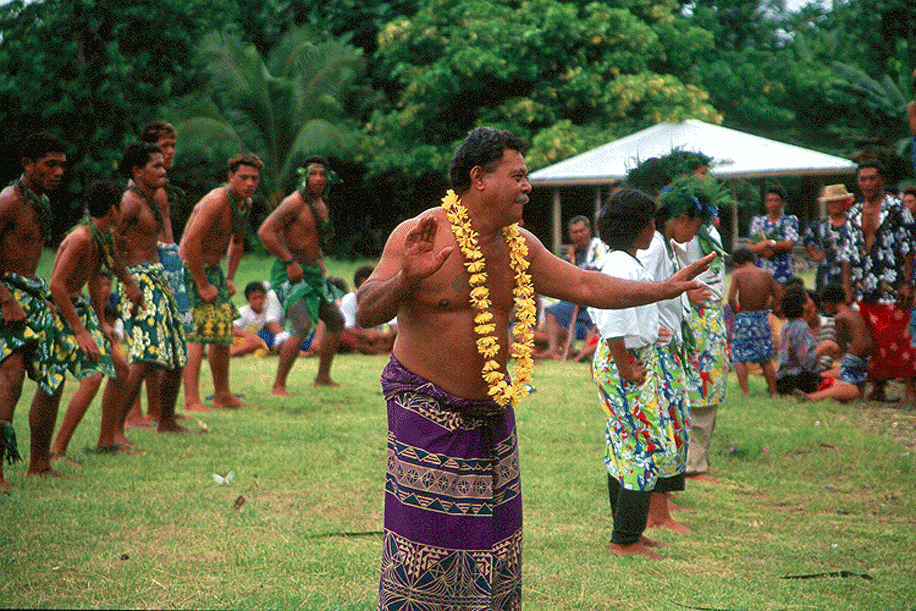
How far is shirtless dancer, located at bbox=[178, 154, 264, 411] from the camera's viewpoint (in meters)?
8.55

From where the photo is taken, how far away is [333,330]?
10117 mm

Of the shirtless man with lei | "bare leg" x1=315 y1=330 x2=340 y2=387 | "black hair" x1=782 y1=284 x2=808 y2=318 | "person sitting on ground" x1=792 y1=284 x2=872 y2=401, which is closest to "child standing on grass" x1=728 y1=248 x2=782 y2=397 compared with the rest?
"black hair" x1=782 y1=284 x2=808 y2=318

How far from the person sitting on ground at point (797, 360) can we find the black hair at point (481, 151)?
6916mm

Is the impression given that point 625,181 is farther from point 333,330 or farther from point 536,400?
point 333,330

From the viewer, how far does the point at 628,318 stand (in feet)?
15.8

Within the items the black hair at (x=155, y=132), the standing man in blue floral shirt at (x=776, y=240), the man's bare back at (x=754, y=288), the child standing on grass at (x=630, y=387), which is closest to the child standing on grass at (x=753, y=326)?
the man's bare back at (x=754, y=288)

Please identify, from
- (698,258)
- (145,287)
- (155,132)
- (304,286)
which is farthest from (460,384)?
(304,286)

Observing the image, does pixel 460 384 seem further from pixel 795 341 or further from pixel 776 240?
pixel 776 240

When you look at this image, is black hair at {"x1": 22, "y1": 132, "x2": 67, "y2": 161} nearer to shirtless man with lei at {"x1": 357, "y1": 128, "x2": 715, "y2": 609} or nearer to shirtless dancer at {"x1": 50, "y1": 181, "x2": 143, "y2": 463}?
shirtless dancer at {"x1": 50, "y1": 181, "x2": 143, "y2": 463}

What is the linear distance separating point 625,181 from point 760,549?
2.86 meters

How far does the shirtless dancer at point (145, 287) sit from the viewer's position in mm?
7199

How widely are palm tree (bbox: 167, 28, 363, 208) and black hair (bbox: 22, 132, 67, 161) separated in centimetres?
1929

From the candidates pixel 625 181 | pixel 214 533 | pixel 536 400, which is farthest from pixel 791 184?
pixel 214 533

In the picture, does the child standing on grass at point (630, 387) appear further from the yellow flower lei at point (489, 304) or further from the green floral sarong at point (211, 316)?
the green floral sarong at point (211, 316)
